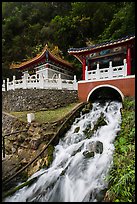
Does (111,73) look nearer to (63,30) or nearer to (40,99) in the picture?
(40,99)

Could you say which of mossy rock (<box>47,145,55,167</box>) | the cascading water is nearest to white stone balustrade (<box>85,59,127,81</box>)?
the cascading water

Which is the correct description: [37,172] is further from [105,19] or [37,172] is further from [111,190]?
[105,19]

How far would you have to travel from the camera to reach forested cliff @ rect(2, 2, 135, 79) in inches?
617

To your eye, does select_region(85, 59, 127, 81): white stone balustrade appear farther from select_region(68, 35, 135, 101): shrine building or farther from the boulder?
the boulder

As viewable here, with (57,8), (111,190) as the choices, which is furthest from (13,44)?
(111,190)

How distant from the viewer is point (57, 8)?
2177 centimetres

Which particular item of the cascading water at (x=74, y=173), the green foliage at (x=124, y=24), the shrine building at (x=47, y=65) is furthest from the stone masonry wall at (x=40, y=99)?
the green foliage at (x=124, y=24)

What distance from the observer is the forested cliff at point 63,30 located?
15.7 m

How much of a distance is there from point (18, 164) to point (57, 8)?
20.4m

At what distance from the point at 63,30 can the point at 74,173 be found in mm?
13232

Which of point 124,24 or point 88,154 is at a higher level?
point 124,24

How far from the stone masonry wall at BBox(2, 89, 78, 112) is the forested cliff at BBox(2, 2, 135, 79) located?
188 inches

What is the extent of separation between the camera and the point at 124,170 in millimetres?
4055

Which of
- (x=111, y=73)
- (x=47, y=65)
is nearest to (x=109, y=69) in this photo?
(x=111, y=73)
